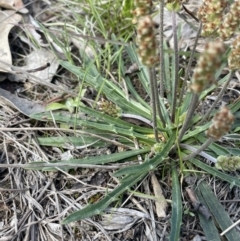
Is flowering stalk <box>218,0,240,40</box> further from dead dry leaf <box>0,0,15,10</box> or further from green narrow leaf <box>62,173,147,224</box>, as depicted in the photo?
dead dry leaf <box>0,0,15,10</box>

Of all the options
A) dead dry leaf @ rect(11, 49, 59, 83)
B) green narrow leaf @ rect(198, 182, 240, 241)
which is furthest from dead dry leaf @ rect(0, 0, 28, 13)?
green narrow leaf @ rect(198, 182, 240, 241)

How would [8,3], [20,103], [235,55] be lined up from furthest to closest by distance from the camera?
[8,3] < [20,103] < [235,55]

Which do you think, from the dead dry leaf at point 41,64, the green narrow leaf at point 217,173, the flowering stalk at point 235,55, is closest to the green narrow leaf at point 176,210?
the green narrow leaf at point 217,173

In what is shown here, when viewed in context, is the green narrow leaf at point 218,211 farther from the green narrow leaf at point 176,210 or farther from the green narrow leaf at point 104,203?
the green narrow leaf at point 104,203

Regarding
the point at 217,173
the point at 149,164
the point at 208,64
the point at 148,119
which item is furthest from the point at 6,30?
the point at 208,64

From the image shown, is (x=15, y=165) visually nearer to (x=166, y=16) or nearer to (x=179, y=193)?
(x=179, y=193)

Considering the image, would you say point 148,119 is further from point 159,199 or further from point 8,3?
point 8,3
